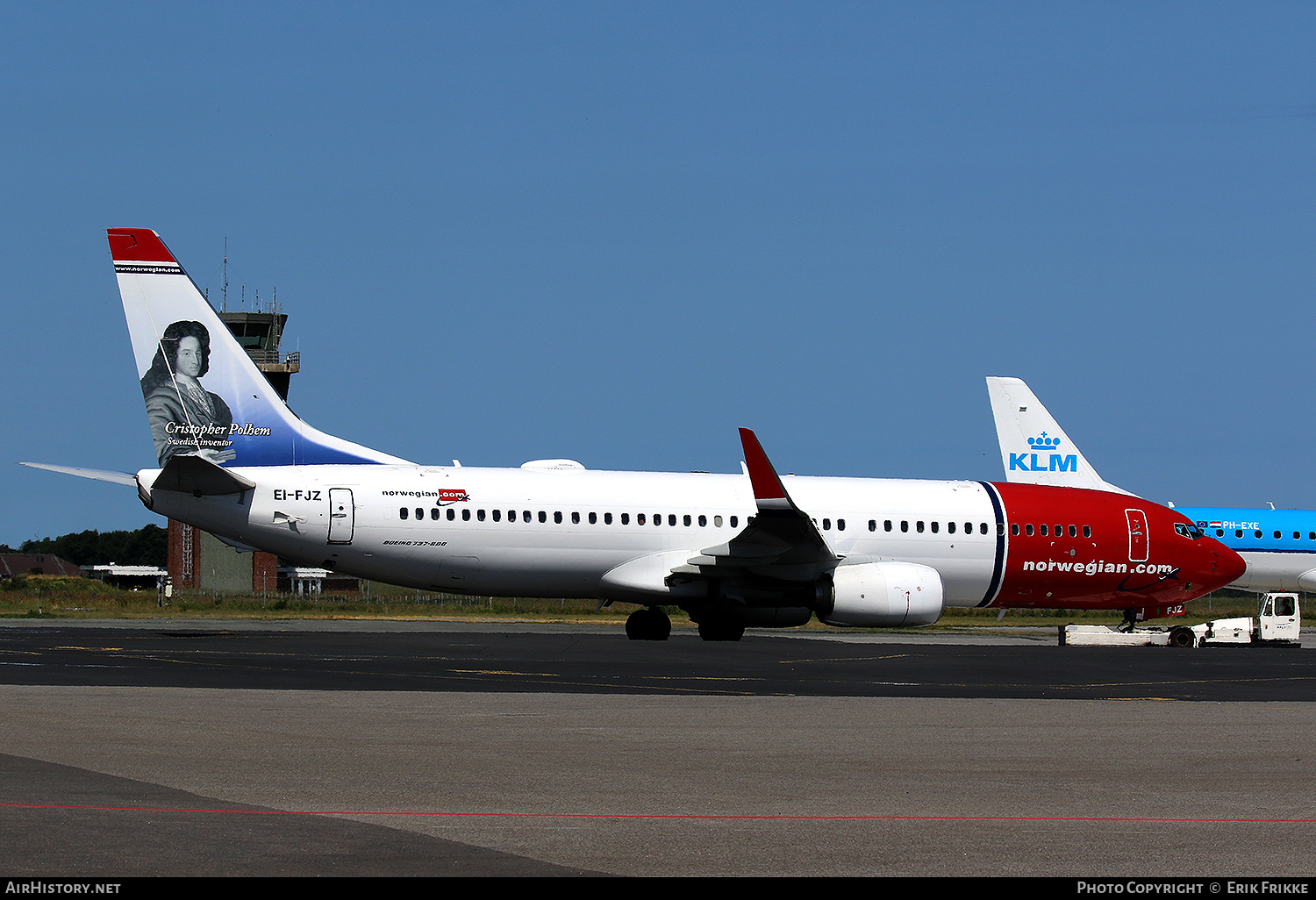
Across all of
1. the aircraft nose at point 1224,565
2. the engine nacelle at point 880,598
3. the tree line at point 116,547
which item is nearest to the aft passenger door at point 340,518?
the engine nacelle at point 880,598

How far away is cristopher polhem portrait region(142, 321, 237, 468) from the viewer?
27578mm

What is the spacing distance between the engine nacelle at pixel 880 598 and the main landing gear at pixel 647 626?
354 cm

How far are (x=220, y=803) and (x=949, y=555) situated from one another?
78.7 ft

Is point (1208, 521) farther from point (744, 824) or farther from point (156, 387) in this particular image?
point (744, 824)

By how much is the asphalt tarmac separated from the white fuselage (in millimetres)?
6055

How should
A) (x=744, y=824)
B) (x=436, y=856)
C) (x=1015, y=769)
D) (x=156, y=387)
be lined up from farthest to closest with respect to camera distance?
(x=156, y=387)
(x=1015, y=769)
(x=744, y=824)
(x=436, y=856)

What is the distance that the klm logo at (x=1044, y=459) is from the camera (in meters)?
50.1

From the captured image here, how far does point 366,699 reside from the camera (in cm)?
1567

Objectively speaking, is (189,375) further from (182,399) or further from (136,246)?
(136,246)

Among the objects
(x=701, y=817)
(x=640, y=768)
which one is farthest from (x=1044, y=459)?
(x=701, y=817)

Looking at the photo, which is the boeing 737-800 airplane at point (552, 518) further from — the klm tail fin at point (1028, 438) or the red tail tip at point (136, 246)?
the klm tail fin at point (1028, 438)

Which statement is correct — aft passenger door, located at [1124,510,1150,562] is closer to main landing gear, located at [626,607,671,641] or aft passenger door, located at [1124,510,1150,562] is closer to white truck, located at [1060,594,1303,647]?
white truck, located at [1060,594,1303,647]
